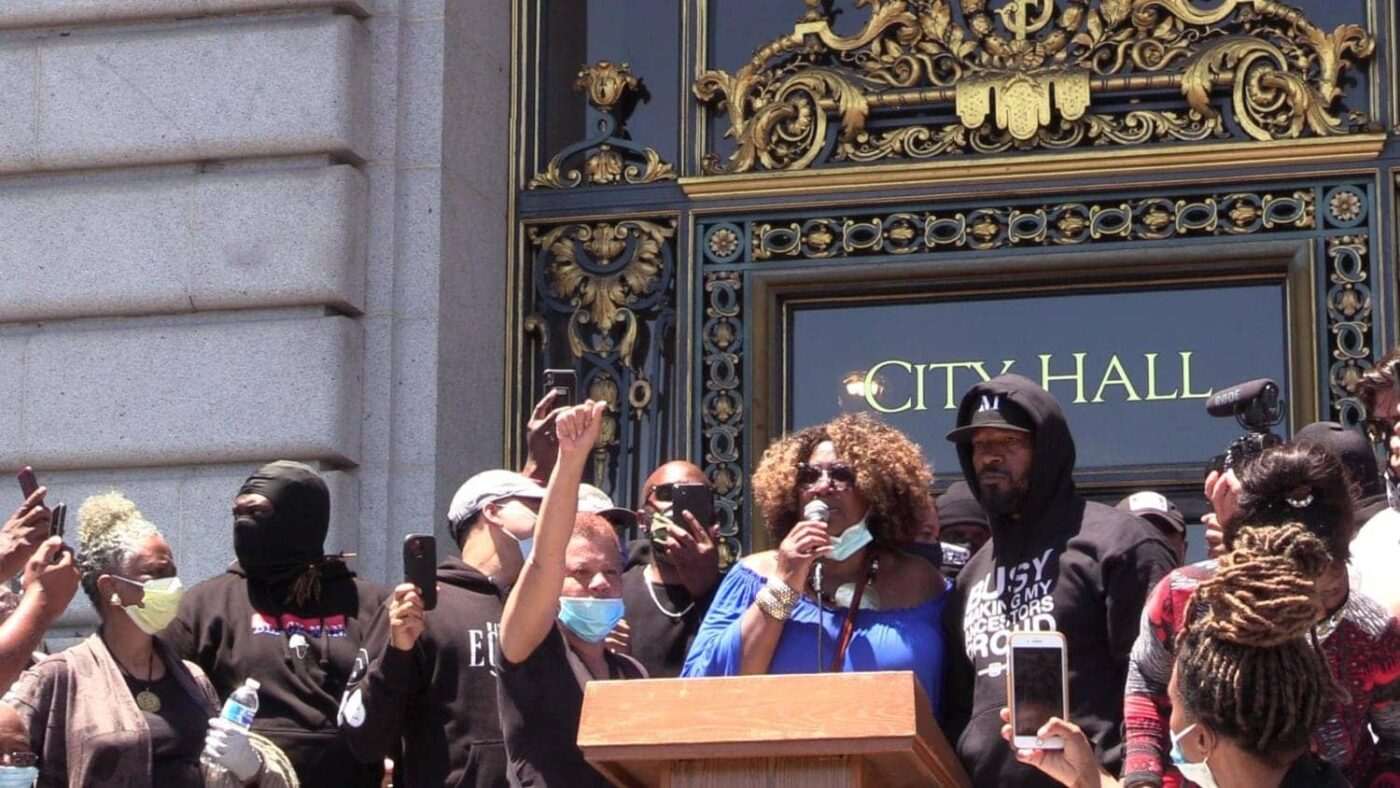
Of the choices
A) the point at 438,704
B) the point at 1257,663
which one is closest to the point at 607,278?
the point at 438,704

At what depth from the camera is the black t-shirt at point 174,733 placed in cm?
805

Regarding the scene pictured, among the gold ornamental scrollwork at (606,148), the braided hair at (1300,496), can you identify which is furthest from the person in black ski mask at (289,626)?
the braided hair at (1300,496)

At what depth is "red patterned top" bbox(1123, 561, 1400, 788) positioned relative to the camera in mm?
6402

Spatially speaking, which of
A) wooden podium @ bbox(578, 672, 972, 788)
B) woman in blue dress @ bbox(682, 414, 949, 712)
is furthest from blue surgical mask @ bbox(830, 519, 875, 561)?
wooden podium @ bbox(578, 672, 972, 788)

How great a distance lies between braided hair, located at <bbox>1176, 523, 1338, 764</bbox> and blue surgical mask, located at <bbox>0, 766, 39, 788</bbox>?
11.5 ft

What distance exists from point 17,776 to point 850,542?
7.72 ft

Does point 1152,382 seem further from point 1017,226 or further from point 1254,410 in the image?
point 1254,410

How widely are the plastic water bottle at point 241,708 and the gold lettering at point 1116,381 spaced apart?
3.75 meters

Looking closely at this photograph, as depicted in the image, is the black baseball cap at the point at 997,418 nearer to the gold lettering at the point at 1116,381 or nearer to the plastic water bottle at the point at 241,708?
the plastic water bottle at the point at 241,708

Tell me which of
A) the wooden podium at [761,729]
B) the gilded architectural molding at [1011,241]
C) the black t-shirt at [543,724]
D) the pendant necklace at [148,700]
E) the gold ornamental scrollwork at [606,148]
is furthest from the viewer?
the gold ornamental scrollwork at [606,148]

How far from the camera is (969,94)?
35.5 ft

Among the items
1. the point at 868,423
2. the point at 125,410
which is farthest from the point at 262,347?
the point at 868,423

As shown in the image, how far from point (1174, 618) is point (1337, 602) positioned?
371 mm

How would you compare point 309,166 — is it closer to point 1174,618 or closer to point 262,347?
point 262,347
